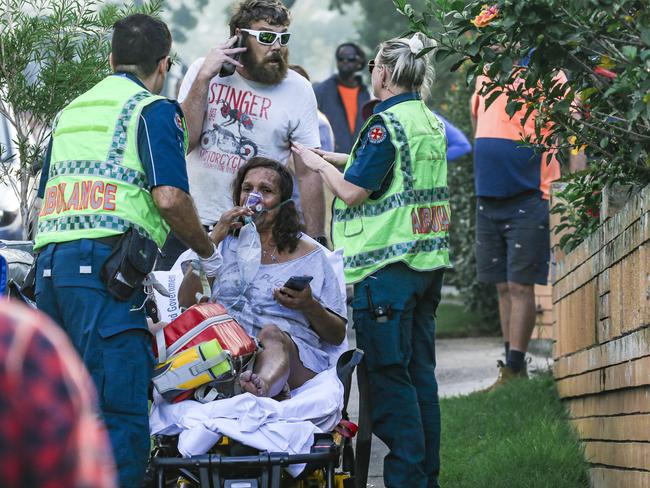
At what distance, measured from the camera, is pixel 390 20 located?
23016 millimetres

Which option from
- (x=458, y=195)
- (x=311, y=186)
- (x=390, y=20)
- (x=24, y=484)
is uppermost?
(x=390, y=20)

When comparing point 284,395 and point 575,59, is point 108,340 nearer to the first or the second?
point 284,395

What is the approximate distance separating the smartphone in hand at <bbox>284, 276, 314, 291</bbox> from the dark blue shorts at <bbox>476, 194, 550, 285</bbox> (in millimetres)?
3205

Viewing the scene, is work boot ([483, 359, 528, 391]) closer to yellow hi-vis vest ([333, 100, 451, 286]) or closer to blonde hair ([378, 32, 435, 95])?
yellow hi-vis vest ([333, 100, 451, 286])

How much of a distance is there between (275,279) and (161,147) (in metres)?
1.30

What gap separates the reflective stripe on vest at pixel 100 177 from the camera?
13.8 feet

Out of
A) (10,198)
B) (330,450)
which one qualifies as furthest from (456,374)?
(330,450)

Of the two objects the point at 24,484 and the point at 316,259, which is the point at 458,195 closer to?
the point at 316,259

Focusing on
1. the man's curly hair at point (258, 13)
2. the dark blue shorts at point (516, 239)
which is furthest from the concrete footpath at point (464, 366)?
Result: the man's curly hair at point (258, 13)

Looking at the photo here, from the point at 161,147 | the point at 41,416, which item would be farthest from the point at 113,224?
the point at 41,416

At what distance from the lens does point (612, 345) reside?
4922 millimetres

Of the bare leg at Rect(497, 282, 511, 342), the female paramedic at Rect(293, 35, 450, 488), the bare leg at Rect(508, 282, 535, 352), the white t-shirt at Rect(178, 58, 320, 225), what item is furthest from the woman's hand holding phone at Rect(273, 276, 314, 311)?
the bare leg at Rect(497, 282, 511, 342)

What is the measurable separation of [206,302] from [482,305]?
286 inches

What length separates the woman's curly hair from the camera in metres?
5.45
